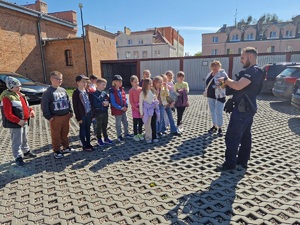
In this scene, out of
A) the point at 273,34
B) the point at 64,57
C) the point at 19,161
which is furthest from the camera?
the point at 273,34

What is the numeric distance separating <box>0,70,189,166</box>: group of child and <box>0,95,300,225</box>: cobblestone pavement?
0.35 meters

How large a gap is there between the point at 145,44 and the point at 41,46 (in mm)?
26427

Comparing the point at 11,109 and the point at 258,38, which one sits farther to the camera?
the point at 258,38

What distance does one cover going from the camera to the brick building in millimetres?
15805

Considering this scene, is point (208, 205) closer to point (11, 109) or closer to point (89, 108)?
point (89, 108)

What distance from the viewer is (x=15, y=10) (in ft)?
52.9

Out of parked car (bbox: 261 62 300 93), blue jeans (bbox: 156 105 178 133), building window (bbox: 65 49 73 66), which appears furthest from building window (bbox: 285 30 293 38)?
blue jeans (bbox: 156 105 178 133)

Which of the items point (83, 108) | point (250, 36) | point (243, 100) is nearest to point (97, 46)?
point (83, 108)

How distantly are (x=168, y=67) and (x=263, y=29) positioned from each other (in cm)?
3446

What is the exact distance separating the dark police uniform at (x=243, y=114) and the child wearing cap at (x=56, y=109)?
10.2 feet

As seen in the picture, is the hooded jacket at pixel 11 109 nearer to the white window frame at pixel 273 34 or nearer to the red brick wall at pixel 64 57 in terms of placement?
the red brick wall at pixel 64 57

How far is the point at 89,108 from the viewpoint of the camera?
4328mm

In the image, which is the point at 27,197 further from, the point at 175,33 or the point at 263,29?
the point at 175,33

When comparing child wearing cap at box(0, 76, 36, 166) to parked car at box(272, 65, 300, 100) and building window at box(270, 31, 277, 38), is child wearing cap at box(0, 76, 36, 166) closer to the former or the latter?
parked car at box(272, 65, 300, 100)
